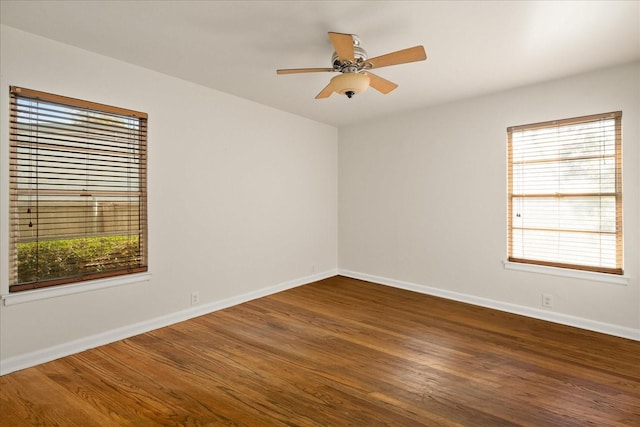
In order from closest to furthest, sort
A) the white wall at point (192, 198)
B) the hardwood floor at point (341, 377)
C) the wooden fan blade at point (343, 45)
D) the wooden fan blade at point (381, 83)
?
the hardwood floor at point (341, 377)
the wooden fan blade at point (343, 45)
the white wall at point (192, 198)
the wooden fan blade at point (381, 83)

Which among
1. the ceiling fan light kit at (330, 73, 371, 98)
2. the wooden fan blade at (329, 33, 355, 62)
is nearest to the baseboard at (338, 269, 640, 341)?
the ceiling fan light kit at (330, 73, 371, 98)

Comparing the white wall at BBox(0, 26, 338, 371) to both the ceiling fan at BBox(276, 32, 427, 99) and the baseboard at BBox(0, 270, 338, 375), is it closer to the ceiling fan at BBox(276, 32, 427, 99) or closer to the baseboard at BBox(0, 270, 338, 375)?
the baseboard at BBox(0, 270, 338, 375)

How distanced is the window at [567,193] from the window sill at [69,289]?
160 inches

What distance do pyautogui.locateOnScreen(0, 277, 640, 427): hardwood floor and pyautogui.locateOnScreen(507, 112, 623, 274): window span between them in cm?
79

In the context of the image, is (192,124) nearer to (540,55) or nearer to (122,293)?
(122,293)

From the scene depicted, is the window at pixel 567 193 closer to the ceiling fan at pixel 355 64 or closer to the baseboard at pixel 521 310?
the baseboard at pixel 521 310

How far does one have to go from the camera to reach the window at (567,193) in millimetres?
3240

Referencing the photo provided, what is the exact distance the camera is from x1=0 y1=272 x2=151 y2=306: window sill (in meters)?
2.48

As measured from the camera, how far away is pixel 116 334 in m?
3.03

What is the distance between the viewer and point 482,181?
13.3 ft

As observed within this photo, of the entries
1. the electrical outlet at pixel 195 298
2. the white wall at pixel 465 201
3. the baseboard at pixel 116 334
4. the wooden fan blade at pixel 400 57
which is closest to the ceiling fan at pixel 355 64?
the wooden fan blade at pixel 400 57

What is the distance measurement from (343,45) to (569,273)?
127 inches

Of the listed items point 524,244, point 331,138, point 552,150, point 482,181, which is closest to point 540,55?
point 552,150

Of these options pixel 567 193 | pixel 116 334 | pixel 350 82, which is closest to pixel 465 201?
pixel 567 193
